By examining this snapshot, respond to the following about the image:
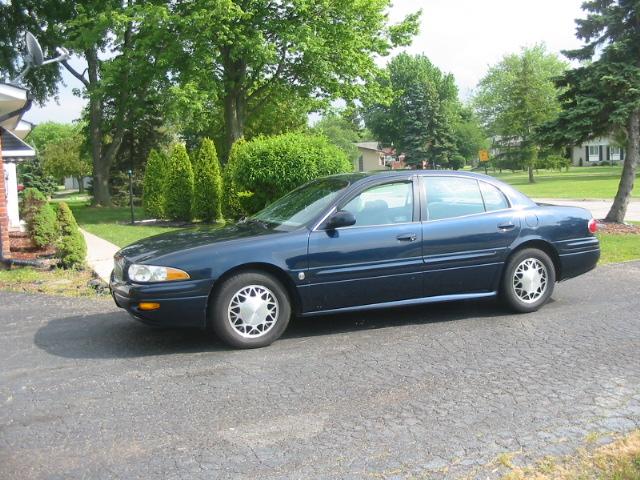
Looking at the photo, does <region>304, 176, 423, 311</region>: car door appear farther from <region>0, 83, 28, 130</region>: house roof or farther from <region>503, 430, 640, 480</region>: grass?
<region>0, 83, 28, 130</region>: house roof

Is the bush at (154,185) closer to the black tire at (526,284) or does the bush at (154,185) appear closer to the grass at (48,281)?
the grass at (48,281)

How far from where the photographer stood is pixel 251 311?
5590 millimetres

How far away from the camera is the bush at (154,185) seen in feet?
71.3

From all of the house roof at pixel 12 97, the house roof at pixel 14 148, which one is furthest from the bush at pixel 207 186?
the house roof at pixel 12 97

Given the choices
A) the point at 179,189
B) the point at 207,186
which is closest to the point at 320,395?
the point at 207,186

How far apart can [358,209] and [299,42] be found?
18685mm

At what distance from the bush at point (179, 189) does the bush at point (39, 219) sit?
763 cm

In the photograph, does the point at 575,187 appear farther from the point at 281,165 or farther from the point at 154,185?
the point at 281,165

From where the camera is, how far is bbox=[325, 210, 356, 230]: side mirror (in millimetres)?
5879

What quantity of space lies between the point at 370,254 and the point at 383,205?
592 millimetres

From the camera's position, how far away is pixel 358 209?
6.20 metres

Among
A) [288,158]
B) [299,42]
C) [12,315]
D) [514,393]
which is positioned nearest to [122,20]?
[299,42]

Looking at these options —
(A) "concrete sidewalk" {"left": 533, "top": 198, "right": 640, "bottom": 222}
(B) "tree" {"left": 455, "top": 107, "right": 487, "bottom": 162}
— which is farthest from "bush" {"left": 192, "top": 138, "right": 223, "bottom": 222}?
(B) "tree" {"left": 455, "top": 107, "right": 487, "bottom": 162}

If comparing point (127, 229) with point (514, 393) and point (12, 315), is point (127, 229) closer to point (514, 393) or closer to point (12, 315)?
point (12, 315)
